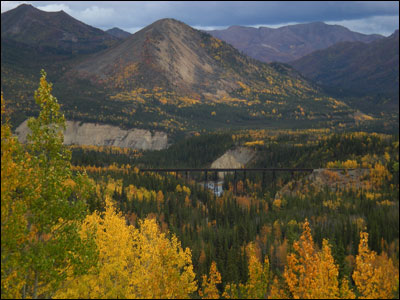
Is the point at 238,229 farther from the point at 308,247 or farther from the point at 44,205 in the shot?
the point at 44,205

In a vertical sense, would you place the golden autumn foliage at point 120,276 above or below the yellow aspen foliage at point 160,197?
above

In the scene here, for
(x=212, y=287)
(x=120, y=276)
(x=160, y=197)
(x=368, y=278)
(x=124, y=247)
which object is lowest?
(x=160, y=197)

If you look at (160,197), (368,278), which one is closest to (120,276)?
(368,278)

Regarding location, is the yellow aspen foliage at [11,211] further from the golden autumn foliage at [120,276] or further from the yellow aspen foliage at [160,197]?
the yellow aspen foliage at [160,197]

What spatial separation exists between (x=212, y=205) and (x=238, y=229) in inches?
1677

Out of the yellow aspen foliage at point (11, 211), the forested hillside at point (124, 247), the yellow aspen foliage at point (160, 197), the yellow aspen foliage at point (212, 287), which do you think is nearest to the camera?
the yellow aspen foliage at point (11, 211)

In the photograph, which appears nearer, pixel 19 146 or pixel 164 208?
pixel 19 146

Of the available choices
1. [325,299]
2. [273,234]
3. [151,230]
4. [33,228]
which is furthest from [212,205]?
[33,228]

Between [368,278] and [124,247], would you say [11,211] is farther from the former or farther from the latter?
[368,278]

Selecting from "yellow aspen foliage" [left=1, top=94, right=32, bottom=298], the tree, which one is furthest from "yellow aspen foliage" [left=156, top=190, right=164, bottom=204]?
"yellow aspen foliage" [left=1, top=94, right=32, bottom=298]

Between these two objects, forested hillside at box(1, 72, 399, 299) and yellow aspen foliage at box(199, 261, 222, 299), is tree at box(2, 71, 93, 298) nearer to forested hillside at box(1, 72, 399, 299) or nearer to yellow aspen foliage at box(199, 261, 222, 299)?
forested hillside at box(1, 72, 399, 299)

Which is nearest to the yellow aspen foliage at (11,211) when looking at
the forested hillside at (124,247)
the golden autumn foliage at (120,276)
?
the forested hillside at (124,247)

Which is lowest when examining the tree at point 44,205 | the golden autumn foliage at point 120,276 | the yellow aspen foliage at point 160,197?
the yellow aspen foliage at point 160,197

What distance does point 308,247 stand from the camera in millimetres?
36344
